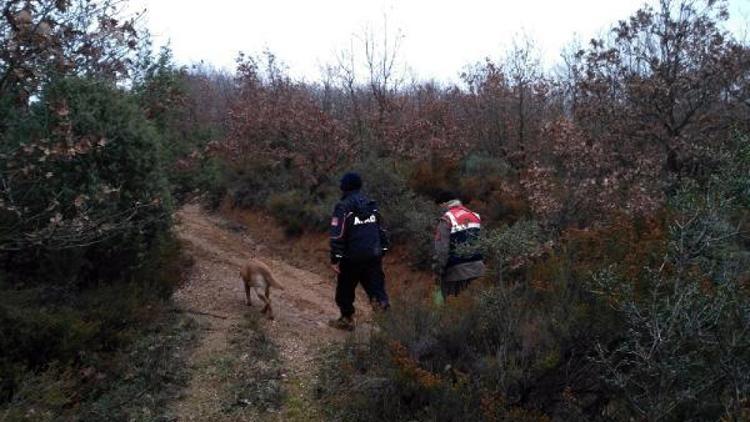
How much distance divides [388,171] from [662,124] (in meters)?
5.11

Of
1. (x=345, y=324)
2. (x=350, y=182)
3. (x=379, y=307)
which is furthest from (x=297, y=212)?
(x=379, y=307)

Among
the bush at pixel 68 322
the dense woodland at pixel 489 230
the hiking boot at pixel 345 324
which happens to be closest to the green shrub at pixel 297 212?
the dense woodland at pixel 489 230

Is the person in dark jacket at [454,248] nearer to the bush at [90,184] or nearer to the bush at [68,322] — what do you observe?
the bush at [90,184]

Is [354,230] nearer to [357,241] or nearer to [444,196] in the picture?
[357,241]

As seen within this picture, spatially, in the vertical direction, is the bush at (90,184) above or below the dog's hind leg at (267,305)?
above

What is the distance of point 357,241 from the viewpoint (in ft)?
21.6

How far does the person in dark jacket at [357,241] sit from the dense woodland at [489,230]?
85 centimetres

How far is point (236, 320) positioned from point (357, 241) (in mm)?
1925

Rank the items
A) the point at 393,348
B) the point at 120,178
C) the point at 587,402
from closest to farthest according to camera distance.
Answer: the point at 587,402 → the point at 393,348 → the point at 120,178

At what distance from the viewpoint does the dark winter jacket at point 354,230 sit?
21.3ft

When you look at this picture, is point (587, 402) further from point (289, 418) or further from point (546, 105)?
point (546, 105)

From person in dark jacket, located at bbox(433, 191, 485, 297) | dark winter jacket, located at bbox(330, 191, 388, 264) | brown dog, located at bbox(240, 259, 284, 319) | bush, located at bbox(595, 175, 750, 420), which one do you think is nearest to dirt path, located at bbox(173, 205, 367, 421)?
brown dog, located at bbox(240, 259, 284, 319)

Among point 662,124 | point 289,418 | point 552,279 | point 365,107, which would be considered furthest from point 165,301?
point 365,107

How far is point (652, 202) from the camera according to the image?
7809 millimetres
